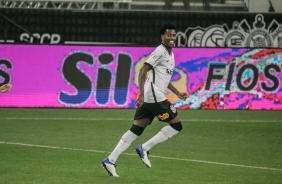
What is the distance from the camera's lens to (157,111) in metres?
12.2

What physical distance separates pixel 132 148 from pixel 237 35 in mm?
10630

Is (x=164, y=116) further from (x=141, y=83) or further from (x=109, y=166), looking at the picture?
(x=109, y=166)

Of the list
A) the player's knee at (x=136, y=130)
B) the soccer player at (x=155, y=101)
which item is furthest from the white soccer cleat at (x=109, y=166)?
the player's knee at (x=136, y=130)

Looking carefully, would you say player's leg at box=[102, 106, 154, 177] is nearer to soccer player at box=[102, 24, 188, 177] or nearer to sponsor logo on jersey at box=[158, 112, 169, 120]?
soccer player at box=[102, 24, 188, 177]

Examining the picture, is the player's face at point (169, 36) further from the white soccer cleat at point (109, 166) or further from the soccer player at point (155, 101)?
the white soccer cleat at point (109, 166)

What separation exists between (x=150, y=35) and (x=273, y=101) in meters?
4.25

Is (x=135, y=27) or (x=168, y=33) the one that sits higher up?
(x=168, y=33)

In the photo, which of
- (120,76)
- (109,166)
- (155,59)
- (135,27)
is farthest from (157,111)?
(135,27)

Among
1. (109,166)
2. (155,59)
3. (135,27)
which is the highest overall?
(155,59)

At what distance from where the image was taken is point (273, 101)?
75.6 ft

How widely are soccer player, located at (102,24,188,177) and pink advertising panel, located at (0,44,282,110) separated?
1003 centimetres

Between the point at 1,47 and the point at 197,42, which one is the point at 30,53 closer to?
the point at 1,47

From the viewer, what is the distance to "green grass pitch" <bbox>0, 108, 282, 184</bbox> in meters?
12.1

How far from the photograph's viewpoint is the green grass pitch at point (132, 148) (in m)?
12.1
